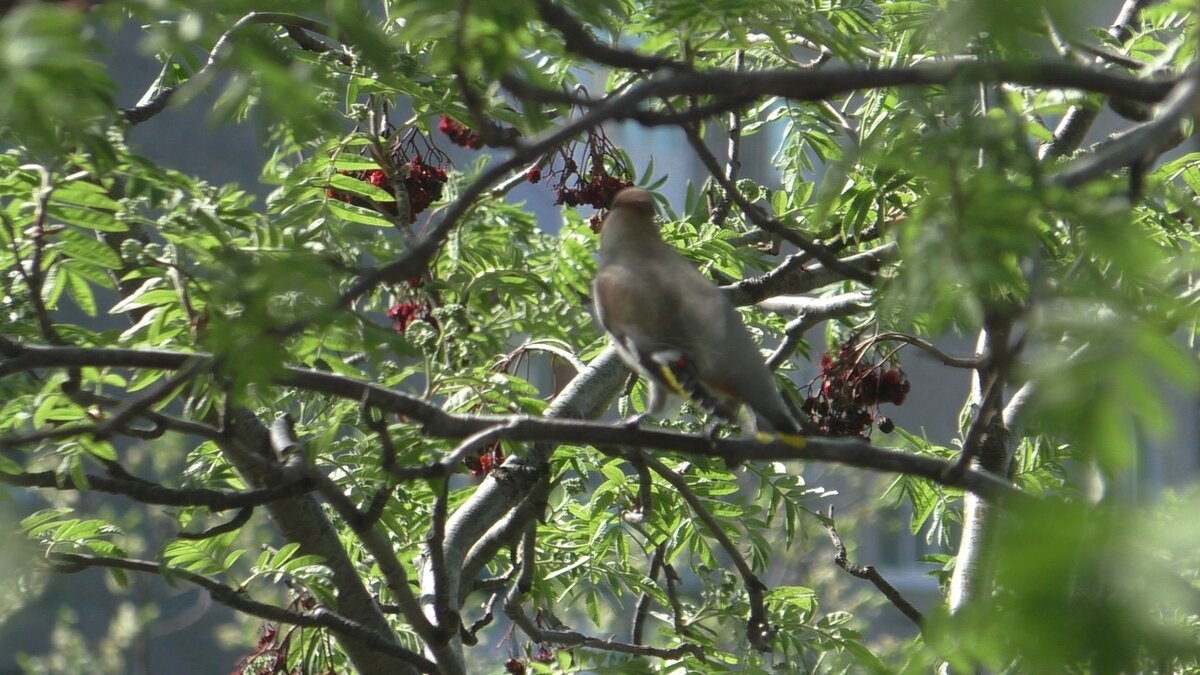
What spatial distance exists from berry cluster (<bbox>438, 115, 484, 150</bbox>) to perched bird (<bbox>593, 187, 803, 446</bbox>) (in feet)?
2.61

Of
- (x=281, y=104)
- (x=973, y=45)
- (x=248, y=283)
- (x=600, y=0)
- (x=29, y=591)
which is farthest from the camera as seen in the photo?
(x=29, y=591)

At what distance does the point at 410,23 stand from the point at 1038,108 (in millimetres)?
1363

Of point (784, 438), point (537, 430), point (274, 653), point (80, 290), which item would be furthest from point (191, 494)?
point (274, 653)

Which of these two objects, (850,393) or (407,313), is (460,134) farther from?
(850,393)

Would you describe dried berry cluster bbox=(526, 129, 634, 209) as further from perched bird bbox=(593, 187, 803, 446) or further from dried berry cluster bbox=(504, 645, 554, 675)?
dried berry cluster bbox=(504, 645, 554, 675)

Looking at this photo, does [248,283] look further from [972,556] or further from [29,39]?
[972,556]

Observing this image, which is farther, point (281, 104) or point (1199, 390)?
point (281, 104)

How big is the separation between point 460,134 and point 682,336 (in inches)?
53.3

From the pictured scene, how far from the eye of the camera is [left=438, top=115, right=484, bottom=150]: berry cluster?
13.4ft

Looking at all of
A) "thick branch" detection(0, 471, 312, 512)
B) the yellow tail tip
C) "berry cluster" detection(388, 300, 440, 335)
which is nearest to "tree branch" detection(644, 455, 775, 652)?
the yellow tail tip

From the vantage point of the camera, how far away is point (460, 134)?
13.7 ft

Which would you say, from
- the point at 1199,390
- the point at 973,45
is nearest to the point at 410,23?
the point at 1199,390

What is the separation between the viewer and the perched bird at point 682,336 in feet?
10.00

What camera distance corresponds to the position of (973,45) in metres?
2.96
